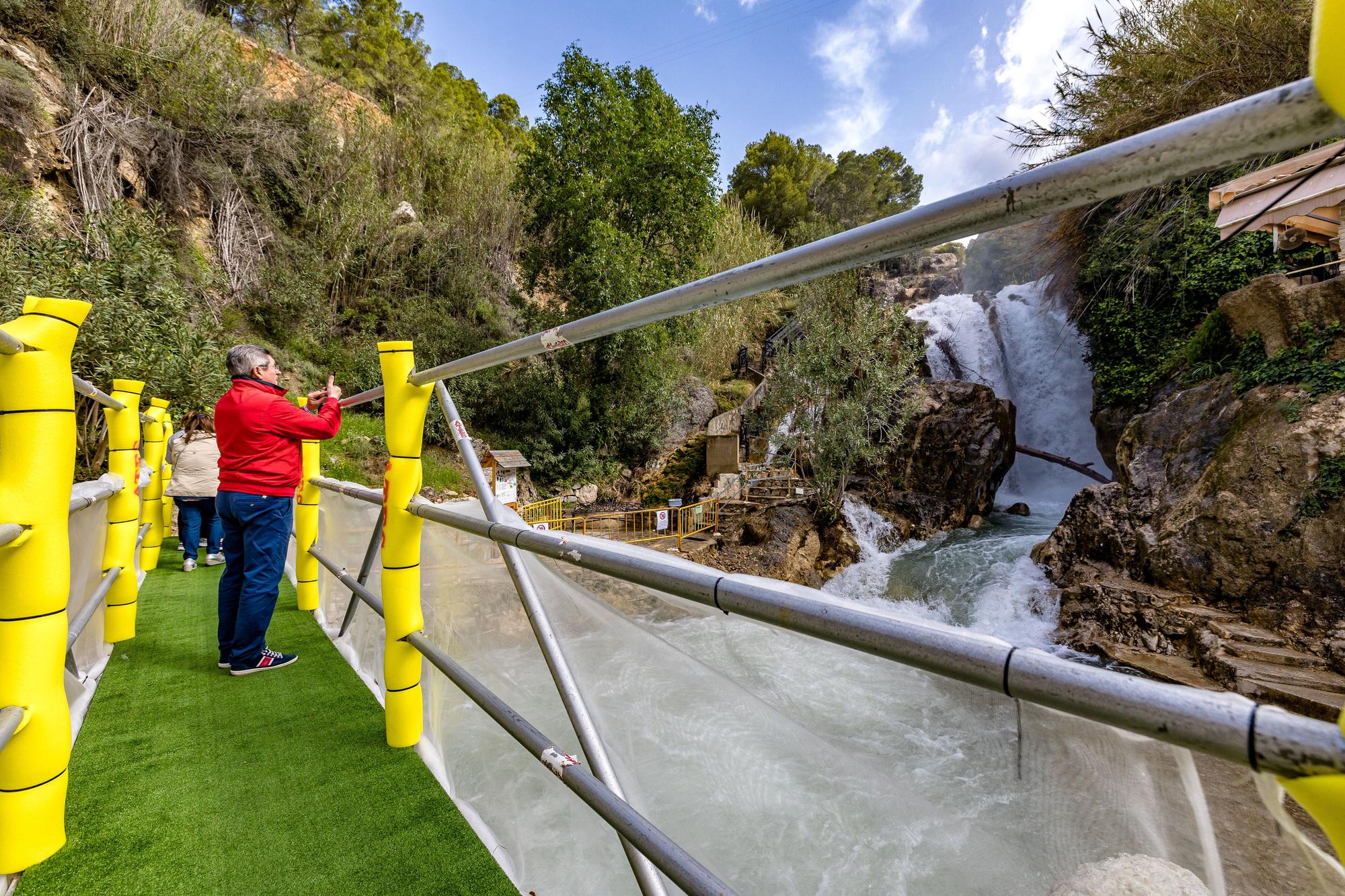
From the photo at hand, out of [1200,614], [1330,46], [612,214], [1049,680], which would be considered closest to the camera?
[1330,46]

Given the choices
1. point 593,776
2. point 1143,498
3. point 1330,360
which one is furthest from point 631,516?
point 593,776

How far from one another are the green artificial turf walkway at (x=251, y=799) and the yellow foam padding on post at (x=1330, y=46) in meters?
1.90

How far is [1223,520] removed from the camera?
5.86 m

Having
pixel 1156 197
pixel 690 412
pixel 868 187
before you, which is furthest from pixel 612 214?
pixel 868 187

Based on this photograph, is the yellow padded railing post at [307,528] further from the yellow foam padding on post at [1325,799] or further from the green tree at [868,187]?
the green tree at [868,187]

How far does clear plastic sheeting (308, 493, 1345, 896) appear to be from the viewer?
18.1 inches

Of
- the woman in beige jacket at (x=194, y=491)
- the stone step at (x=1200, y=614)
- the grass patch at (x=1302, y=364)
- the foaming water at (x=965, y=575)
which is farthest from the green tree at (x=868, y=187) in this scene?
the woman in beige jacket at (x=194, y=491)

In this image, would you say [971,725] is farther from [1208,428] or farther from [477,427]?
[477,427]

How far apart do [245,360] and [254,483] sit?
0.57 m

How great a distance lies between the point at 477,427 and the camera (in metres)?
14.2

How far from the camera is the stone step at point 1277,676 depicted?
175 inches

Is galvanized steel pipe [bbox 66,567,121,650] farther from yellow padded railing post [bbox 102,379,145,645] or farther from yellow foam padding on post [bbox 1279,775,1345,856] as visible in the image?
yellow foam padding on post [bbox 1279,775,1345,856]

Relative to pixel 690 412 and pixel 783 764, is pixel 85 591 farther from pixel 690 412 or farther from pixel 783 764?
pixel 690 412

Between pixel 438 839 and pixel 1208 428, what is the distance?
29.3 feet
